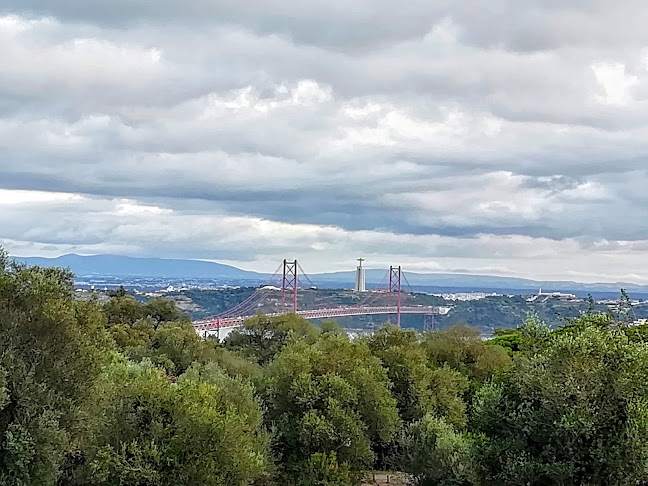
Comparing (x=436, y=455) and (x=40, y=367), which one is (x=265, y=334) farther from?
(x=40, y=367)

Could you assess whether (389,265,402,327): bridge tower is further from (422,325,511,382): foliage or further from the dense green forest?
the dense green forest

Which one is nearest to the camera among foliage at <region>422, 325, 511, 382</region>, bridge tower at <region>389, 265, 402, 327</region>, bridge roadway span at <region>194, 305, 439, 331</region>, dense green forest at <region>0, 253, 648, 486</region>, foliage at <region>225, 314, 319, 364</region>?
dense green forest at <region>0, 253, 648, 486</region>

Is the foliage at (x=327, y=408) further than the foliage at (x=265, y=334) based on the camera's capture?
No

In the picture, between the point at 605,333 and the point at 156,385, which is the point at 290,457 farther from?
the point at 605,333

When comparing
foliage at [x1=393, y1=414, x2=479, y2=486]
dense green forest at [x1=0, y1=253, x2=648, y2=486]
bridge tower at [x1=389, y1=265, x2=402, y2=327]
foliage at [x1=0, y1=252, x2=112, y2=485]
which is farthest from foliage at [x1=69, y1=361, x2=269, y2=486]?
bridge tower at [x1=389, y1=265, x2=402, y2=327]

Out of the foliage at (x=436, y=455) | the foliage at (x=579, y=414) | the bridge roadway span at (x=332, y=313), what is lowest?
the foliage at (x=436, y=455)

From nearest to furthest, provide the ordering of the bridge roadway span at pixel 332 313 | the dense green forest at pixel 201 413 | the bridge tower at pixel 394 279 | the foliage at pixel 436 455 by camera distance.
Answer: the dense green forest at pixel 201 413
the foliage at pixel 436 455
the bridge roadway span at pixel 332 313
the bridge tower at pixel 394 279

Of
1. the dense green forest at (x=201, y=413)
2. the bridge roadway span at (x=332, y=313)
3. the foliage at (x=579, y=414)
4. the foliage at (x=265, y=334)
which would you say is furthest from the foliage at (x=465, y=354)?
the bridge roadway span at (x=332, y=313)

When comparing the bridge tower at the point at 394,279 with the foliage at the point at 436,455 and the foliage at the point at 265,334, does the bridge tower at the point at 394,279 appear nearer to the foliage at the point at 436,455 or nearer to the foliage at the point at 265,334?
the foliage at the point at 265,334

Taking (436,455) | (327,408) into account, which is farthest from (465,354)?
(327,408)

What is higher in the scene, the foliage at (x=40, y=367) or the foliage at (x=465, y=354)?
the foliage at (x=40, y=367)
